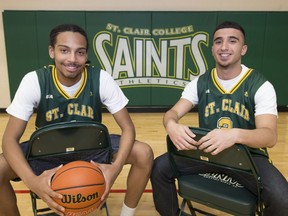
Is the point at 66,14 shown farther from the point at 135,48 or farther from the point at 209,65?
the point at 209,65

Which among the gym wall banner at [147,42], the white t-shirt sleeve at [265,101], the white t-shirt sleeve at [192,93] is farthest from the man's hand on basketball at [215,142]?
the gym wall banner at [147,42]

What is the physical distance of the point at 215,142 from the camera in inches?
64.4

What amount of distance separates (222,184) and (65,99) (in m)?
1.19

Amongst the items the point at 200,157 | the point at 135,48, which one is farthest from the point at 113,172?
the point at 135,48

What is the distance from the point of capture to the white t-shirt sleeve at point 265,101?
6.71 ft

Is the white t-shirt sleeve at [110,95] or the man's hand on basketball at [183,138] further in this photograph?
the white t-shirt sleeve at [110,95]

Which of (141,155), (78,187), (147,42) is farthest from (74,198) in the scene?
(147,42)

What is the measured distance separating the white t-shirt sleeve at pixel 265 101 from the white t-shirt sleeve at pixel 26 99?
1465 mm

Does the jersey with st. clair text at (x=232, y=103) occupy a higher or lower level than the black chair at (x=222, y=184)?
higher

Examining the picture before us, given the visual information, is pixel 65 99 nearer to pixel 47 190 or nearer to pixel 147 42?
pixel 47 190

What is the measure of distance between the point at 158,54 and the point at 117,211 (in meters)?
3.03

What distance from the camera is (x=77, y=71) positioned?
7.11ft

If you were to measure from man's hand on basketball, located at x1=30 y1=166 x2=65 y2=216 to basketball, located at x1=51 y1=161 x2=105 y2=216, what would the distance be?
23mm

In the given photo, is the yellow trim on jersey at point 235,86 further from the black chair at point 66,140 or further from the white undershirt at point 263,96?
the black chair at point 66,140
